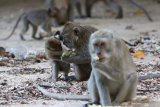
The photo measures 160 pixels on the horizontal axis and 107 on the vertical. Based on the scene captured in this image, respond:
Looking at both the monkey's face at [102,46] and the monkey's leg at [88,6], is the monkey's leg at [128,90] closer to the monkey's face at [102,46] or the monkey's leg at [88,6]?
the monkey's face at [102,46]

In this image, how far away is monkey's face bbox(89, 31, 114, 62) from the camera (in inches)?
228

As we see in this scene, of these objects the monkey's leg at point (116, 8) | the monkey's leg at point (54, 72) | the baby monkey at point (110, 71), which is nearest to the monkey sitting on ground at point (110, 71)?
the baby monkey at point (110, 71)

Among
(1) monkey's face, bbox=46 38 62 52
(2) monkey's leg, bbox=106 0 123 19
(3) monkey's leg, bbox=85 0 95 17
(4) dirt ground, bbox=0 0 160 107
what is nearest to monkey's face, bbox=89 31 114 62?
(4) dirt ground, bbox=0 0 160 107

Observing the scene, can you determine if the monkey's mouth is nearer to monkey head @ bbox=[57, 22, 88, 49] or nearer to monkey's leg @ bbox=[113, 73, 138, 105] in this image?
monkey's leg @ bbox=[113, 73, 138, 105]

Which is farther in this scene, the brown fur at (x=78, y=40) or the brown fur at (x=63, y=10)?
the brown fur at (x=63, y=10)

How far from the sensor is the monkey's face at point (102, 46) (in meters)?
5.80

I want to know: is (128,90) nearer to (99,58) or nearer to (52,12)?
(99,58)

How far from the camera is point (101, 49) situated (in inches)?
229

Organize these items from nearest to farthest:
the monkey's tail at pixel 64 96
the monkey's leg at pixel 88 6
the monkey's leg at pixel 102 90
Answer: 1. the monkey's leg at pixel 102 90
2. the monkey's tail at pixel 64 96
3. the monkey's leg at pixel 88 6

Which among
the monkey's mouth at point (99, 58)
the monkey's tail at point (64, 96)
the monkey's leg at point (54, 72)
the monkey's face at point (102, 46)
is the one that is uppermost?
the monkey's face at point (102, 46)

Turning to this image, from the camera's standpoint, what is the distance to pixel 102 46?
19.1 ft

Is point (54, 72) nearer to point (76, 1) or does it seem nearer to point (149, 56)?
point (149, 56)

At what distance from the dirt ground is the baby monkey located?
0.80 feet

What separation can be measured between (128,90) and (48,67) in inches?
129
